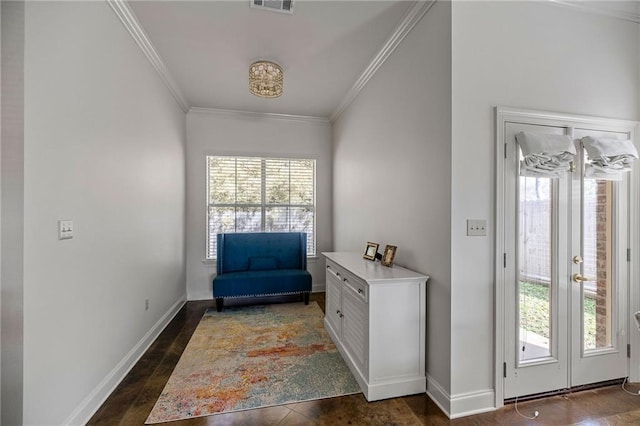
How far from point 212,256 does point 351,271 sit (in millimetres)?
2904

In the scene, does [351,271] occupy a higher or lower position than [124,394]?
higher

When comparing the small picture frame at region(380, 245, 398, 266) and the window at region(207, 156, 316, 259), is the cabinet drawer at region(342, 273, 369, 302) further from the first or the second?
the window at region(207, 156, 316, 259)

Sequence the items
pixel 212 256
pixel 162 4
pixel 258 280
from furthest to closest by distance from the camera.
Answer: pixel 212 256 < pixel 258 280 < pixel 162 4

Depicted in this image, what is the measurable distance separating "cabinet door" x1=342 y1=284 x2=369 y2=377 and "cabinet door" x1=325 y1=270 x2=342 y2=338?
151 mm

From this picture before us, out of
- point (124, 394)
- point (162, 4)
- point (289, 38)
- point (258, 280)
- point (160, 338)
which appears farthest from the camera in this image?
point (258, 280)

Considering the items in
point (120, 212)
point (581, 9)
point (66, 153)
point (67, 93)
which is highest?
point (581, 9)

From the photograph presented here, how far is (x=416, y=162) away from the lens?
2.18 m

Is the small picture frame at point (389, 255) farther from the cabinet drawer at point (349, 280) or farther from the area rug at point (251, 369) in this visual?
the area rug at point (251, 369)

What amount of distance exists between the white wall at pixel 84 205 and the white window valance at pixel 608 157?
349 centimetres

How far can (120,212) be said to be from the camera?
219 centimetres

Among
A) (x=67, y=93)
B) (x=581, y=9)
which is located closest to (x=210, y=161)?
(x=67, y=93)

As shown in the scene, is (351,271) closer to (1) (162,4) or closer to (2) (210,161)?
(1) (162,4)

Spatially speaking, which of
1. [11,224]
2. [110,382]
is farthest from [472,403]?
[11,224]

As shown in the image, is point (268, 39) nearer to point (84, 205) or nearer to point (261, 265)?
point (84, 205)
